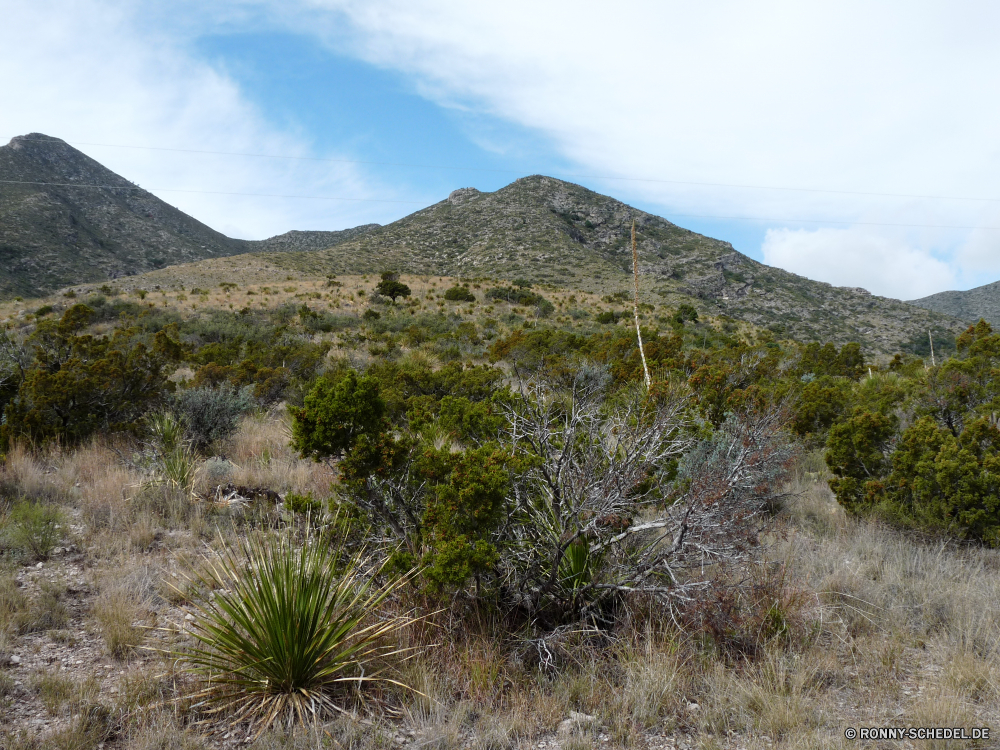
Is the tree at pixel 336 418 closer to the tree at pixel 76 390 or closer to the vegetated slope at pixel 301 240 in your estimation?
the tree at pixel 76 390

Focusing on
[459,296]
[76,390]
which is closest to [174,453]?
[76,390]

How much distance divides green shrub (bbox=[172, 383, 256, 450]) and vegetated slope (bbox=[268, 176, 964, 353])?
31.8 meters

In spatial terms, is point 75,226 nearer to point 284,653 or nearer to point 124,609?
point 124,609

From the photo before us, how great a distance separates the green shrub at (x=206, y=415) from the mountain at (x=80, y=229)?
44.0 m

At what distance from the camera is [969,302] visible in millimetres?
64875

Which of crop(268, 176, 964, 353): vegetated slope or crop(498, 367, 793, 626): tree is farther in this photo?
crop(268, 176, 964, 353): vegetated slope

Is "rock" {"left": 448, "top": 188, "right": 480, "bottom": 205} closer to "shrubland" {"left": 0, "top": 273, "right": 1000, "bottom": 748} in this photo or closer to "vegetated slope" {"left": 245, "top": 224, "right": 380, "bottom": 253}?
"vegetated slope" {"left": 245, "top": 224, "right": 380, "bottom": 253}

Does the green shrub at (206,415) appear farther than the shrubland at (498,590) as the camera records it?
Yes

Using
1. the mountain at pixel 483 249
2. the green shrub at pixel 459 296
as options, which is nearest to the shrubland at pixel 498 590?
the green shrub at pixel 459 296

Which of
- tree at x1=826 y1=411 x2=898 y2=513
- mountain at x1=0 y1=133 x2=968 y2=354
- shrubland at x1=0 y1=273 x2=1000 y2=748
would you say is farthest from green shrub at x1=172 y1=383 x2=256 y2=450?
mountain at x1=0 y1=133 x2=968 y2=354

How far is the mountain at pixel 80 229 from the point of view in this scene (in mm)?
46969

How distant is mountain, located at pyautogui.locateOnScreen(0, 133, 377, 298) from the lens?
4697 cm

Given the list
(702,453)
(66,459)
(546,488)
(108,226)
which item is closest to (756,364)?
(702,453)

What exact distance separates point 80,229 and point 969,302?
4175 inches
